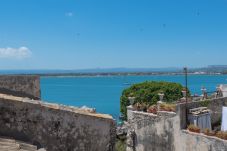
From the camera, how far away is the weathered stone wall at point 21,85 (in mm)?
13227

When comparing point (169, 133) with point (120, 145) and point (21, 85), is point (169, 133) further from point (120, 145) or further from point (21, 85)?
point (21, 85)

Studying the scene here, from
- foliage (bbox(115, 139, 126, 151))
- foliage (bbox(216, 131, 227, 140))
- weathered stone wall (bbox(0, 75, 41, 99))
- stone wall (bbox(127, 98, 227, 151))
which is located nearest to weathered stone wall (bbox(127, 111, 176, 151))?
stone wall (bbox(127, 98, 227, 151))

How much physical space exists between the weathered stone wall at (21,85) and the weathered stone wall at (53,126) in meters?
4.44

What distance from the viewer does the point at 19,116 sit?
8539 millimetres

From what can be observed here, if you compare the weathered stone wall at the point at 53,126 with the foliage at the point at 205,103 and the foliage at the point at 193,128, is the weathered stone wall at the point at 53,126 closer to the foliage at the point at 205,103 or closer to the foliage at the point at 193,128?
the foliage at the point at 193,128

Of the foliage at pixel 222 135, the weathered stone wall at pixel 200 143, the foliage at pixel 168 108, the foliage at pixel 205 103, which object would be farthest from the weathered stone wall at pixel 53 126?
the foliage at pixel 205 103

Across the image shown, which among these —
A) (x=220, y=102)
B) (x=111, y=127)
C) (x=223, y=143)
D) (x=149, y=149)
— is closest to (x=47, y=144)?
(x=111, y=127)

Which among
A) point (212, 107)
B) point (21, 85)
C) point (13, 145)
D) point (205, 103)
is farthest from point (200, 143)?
point (13, 145)

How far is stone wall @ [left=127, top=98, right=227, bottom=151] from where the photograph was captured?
24.0m

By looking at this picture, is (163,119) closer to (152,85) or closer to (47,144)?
(47,144)

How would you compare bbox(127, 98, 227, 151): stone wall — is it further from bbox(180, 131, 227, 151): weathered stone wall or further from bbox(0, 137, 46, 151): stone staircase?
bbox(0, 137, 46, 151): stone staircase

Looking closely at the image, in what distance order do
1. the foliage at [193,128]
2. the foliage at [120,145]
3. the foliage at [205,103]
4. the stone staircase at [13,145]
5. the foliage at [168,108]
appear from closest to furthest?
the stone staircase at [13,145], the foliage at [193,128], the foliage at [168,108], the foliage at [205,103], the foliage at [120,145]

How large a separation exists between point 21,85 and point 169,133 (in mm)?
15045

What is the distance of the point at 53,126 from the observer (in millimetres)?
8711
